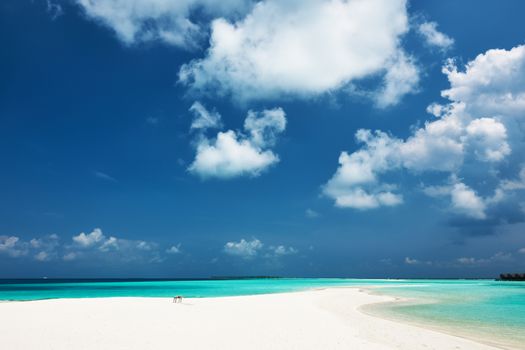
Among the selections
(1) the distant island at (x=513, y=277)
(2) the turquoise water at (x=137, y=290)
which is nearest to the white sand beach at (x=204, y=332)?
(2) the turquoise water at (x=137, y=290)

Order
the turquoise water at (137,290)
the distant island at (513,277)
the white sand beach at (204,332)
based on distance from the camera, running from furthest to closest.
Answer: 1. the distant island at (513,277)
2. the turquoise water at (137,290)
3. the white sand beach at (204,332)

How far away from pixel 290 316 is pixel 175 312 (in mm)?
7142

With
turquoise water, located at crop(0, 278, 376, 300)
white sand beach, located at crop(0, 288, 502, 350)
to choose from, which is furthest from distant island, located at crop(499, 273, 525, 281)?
white sand beach, located at crop(0, 288, 502, 350)

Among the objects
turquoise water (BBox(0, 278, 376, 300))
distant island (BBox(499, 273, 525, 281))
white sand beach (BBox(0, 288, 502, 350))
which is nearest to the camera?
white sand beach (BBox(0, 288, 502, 350))

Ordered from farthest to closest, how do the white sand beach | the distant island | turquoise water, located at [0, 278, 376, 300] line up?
the distant island < turquoise water, located at [0, 278, 376, 300] < the white sand beach

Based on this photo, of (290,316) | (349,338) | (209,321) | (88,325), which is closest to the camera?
(349,338)

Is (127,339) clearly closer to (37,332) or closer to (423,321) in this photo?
(37,332)

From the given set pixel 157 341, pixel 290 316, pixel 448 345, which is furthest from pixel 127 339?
pixel 448 345

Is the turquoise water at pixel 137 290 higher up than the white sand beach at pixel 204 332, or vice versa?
the white sand beach at pixel 204 332

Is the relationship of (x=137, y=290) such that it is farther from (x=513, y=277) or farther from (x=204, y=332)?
(x=513, y=277)

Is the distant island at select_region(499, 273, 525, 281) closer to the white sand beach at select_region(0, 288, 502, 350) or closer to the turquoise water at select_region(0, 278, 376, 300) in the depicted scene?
the turquoise water at select_region(0, 278, 376, 300)

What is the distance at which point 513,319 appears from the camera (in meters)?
25.3

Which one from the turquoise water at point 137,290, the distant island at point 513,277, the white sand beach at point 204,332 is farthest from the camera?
the distant island at point 513,277

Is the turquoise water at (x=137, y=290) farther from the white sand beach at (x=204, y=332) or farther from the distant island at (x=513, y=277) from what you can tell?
the distant island at (x=513, y=277)
